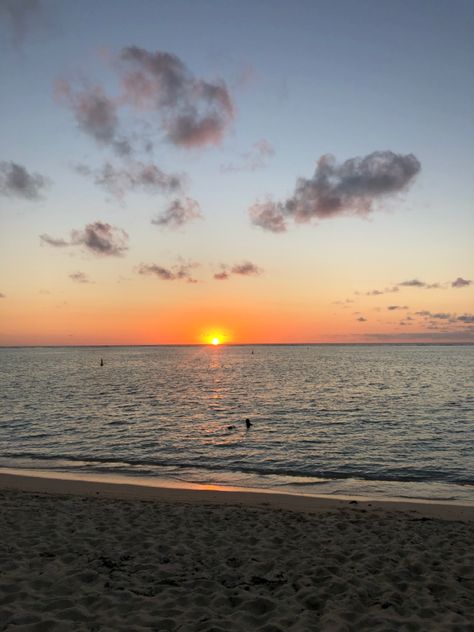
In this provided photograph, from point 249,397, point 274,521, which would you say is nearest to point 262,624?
point 274,521

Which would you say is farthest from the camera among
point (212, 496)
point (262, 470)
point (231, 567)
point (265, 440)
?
point (265, 440)

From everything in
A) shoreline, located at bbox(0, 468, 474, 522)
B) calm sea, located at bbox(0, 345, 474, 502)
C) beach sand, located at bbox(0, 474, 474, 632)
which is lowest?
calm sea, located at bbox(0, 345, 474, 502)

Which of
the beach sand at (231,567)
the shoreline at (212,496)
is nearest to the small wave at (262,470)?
the shoreline at (212,496)

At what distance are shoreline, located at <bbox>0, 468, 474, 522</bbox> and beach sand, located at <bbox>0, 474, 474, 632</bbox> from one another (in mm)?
270

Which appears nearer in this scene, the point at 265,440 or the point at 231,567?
the point at 231,567

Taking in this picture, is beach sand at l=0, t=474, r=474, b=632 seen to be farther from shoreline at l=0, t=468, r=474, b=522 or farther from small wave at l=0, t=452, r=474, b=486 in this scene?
small wave at l=0, t=452, r=474, b=486

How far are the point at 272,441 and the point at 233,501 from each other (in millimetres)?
13198

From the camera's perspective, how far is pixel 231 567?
999cm

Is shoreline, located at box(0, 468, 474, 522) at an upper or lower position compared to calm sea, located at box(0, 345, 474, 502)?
upper

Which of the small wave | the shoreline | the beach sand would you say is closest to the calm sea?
the small wave

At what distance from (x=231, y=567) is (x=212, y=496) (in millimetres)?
7971

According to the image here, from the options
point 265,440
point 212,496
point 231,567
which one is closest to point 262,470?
point 212,496

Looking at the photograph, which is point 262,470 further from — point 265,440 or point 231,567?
point 231,567

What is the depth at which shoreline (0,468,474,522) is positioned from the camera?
16141 millimetres
